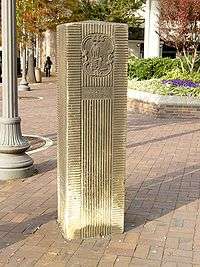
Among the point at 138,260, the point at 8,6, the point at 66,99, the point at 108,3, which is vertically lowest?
the point at 138,260

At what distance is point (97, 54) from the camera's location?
166 inches

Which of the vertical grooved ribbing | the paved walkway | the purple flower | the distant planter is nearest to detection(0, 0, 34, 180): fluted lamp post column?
the paved walkway

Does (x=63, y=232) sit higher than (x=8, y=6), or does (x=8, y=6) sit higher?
(x=8, y=6)

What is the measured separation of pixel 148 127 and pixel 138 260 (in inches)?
288

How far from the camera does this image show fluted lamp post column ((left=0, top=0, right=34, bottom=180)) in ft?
20.8

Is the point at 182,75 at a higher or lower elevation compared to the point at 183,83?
higher

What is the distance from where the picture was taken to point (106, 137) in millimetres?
4410

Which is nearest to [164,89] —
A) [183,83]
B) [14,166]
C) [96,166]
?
[183,83]

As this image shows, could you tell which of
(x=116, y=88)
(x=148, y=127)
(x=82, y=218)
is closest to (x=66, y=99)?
(x=116, y=88)

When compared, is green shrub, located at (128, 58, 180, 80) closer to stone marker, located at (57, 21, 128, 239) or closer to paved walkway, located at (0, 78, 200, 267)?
paved walkway, located at (0, 78, 200, 267)

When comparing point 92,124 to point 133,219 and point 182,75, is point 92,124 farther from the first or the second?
point 182,75

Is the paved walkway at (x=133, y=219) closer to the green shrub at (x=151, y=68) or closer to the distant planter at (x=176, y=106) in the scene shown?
the distant planter at (x=176, y=106)

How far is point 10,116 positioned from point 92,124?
265 centimetres

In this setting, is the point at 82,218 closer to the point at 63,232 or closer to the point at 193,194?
the point at 63,232
